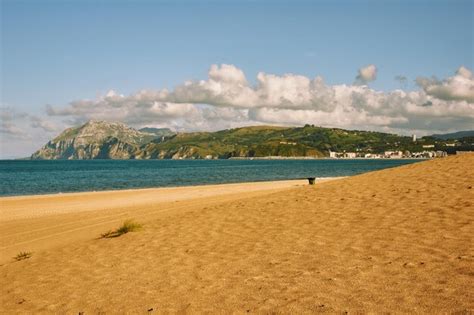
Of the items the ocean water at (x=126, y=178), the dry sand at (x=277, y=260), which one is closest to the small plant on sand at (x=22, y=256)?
the dry sand at (x=277, y=260)

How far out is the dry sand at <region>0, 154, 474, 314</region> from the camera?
7.47 metres

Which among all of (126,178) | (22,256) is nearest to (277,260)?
(22,256)

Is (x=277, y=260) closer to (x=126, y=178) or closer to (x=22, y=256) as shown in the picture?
(x=22, y=256)

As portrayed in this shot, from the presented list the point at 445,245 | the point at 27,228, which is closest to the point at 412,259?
the point at 445,245

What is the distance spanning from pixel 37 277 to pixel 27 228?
10548 mm

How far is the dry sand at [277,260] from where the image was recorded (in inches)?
294

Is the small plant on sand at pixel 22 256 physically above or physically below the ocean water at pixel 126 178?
above

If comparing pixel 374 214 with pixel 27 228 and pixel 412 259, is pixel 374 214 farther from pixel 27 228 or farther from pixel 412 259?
pixel 27 228

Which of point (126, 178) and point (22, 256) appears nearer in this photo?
point (22, 256)

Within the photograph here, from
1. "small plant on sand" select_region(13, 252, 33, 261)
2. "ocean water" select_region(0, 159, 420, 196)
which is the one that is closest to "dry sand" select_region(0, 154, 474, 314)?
"small plant on sand" select_region(13, 252, 33, 261)

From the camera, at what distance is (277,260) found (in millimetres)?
9953

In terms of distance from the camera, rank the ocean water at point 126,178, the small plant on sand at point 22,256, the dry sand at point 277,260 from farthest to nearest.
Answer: the ocean water at point 126,178 → the small plant on sand at point 22,256 → the dry sand at point 277,260

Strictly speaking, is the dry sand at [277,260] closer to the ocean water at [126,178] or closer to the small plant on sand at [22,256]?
the small plant on sand at [22,256]

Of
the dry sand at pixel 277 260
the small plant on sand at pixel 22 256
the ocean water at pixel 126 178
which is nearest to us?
the dry sand at pixel 277 260
